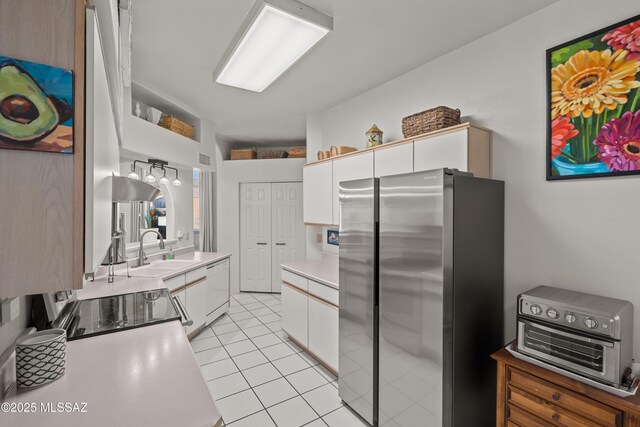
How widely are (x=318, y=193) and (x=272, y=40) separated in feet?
5.74

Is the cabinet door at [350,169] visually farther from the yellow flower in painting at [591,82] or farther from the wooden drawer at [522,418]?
the wooden drawer at [522,418]

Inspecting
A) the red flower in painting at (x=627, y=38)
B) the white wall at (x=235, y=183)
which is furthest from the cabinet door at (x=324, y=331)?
the white wall at (x=235, y=183)

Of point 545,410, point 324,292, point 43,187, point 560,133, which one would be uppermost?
point 560,133

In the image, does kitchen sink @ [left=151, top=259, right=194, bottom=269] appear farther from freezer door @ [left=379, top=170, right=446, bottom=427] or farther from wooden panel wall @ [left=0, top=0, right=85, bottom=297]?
wooden panel wall @ [left=0, top=0, right=85, bottom=297]

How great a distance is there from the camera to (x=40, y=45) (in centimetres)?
71

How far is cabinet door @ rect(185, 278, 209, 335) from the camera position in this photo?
3289mm

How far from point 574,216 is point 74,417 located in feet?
8.37

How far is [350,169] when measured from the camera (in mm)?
3018

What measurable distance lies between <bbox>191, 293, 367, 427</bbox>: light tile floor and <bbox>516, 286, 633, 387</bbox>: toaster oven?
4.51 ft

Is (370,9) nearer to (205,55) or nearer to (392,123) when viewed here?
(392,123)

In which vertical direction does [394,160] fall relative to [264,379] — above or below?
above

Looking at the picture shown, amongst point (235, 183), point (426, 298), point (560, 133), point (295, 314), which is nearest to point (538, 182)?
point (560, 133)

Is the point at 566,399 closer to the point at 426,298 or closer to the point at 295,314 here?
the point at 426,298

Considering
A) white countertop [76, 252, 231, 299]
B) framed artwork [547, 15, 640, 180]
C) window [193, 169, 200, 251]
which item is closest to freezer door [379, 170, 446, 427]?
framed artwork [547, 15, 640, 180]
